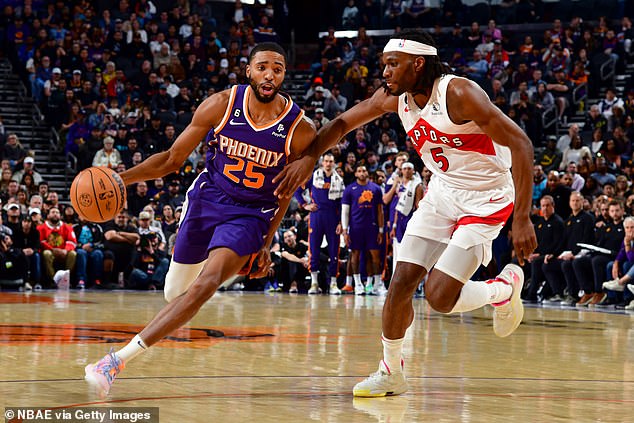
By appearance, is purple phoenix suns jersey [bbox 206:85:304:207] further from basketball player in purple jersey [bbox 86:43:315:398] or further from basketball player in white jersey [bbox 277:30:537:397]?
basketball player in white jersey [bbox 277:30:537:397]

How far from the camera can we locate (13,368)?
5.73 metres

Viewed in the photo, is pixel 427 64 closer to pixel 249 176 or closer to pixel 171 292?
pixel 249 176

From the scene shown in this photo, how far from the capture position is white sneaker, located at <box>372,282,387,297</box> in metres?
15.8

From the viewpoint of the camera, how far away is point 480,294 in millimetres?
5801

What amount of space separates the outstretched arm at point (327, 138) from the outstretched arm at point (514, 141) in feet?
1.84

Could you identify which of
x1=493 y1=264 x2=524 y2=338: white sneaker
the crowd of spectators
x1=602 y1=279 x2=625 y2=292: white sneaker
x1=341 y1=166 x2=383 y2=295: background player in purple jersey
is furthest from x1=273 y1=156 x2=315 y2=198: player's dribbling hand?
x1=341 y1=166 x2=383 y2=295: background player in purple jersey

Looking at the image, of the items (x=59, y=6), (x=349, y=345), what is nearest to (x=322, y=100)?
(x=59, y=6)

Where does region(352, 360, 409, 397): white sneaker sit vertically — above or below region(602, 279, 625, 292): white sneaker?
below

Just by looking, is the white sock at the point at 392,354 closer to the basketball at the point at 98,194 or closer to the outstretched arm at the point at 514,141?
the outstretched arm at the point at 514,141

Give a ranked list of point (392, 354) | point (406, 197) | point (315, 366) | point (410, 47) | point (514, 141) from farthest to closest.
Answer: point (406, 197) → point (315, 366) → point (410, 47) → point (392, 354) → point (514, 141)

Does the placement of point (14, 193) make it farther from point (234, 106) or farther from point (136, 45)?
point (234, 106)

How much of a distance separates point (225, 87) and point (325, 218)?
7.04 m

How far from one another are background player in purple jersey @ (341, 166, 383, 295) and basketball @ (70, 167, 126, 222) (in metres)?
10.3

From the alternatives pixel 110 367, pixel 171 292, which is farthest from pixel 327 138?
pixel 110 367
